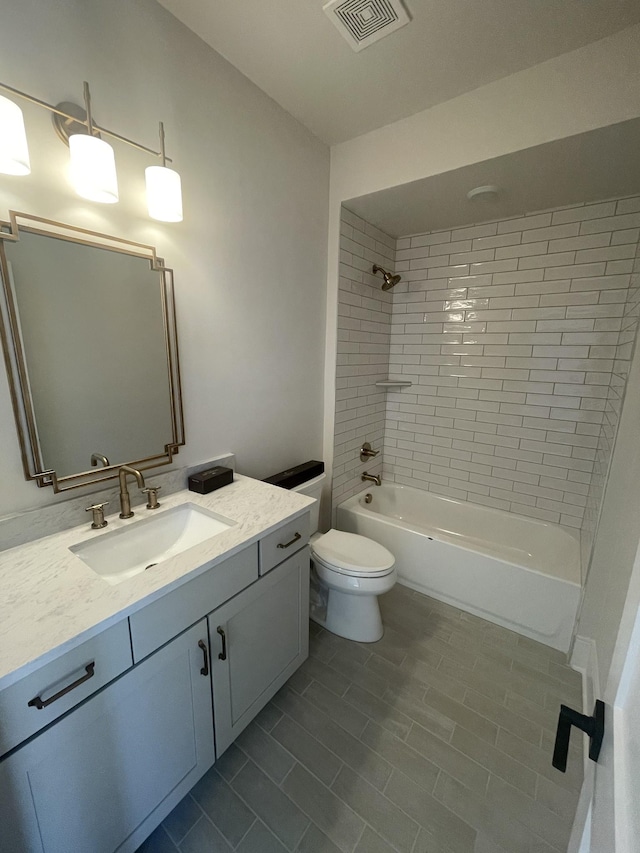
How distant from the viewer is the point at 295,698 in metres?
1.48

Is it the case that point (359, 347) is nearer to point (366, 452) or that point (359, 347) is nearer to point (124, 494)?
point (366, 452)

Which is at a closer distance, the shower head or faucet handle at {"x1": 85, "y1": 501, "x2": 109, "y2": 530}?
faucet handle at {"x1": 85, "y1": 501, "x2": 109, "y2": 530}

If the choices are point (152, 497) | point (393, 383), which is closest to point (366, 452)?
point (393, 383)

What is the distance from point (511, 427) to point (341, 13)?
2.20 meters

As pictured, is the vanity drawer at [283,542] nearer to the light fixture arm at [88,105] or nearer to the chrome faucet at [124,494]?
the chrome faucet at [124,494]

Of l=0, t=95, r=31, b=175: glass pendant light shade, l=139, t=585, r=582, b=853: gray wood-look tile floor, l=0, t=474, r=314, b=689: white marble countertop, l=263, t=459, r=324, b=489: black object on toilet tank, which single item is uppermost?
l=0, t=95, r=31, b=175: glass pendant light shade

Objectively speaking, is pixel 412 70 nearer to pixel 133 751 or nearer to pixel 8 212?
pixel 8 212

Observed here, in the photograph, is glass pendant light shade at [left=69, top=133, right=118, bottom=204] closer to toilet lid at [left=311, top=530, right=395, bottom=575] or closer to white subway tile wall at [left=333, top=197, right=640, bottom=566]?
white subway tile wall at [left=333, top=197, right=640, bottom=566]

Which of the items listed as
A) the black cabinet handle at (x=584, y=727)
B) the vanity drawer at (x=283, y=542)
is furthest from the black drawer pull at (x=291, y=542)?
the black cabinet handle at (x=584, y=727)

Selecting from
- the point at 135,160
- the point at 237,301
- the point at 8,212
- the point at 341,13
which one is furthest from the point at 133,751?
the point at 341,13

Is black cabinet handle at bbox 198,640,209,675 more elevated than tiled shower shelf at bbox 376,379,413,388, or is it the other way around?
tiled shower shelf at bbox 376,379,413,388

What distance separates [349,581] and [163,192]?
1.77 meters

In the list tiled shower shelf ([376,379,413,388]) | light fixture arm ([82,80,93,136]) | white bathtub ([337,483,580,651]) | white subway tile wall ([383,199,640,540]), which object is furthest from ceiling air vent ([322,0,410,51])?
white bathtub ([337,483,580,651])

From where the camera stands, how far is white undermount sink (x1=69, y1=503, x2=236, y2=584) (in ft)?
3.71
